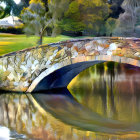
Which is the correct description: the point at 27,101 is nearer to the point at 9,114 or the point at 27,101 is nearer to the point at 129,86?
the point at 9,114

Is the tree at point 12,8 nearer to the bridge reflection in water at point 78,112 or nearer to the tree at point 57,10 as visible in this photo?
the tree at point 57,10

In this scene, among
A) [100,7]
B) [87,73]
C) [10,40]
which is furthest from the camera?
[87,73]

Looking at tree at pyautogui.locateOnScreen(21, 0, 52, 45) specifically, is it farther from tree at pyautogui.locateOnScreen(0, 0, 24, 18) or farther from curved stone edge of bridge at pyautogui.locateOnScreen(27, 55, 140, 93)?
curved stone edge of bridge at pyautogui.locateOnScreen(27, 55, 140, 93)

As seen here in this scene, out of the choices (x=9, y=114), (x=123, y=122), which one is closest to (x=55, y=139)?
(x=123, y=122)

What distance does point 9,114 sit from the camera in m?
6.14

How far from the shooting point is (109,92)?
8711 mm

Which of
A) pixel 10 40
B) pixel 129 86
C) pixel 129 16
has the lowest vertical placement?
pixel 129 86

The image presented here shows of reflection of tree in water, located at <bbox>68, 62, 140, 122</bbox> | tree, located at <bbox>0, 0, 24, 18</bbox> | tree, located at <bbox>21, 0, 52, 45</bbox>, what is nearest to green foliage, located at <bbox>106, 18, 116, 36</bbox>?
reflection of tree in water, located at <bbox>68, 62, 140, 122</bbox>

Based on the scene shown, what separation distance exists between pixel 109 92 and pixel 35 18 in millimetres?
3225

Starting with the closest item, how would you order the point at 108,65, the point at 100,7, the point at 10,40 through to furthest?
the point at 10,40 → the point at 100,7 → the point at 108,65

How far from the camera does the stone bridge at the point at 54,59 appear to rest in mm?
7016

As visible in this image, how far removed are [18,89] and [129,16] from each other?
180 inches

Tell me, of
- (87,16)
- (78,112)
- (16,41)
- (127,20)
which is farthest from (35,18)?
(78,112)

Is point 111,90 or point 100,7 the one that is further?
point 100,7
